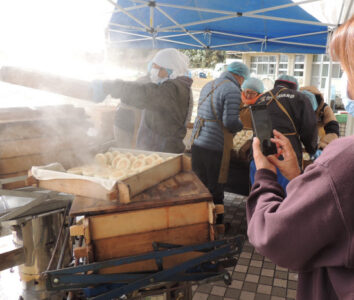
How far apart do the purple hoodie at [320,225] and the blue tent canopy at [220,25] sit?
14.0 feet

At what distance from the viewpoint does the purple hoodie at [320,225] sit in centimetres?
76

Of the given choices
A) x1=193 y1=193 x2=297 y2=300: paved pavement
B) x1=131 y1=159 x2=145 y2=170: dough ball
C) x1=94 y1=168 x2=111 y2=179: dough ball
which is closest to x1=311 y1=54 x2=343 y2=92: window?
x1=193 y1=193 x2=297 y2=300: paved pavement

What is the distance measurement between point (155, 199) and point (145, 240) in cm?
22

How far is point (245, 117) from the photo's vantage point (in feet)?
14.0

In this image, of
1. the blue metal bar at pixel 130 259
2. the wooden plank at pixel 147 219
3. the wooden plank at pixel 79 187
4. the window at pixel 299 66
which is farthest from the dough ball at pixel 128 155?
the window at pixel 299 66

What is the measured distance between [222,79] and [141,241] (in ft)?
8.04

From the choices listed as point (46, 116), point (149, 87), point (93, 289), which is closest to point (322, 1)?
point (149, 87)

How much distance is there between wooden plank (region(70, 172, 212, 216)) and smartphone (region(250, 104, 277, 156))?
0.46 m

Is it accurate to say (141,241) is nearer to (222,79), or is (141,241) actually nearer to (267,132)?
(267,132)

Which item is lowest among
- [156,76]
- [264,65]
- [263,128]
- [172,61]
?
[263,128]

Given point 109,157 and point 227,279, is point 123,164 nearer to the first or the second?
point 109,157

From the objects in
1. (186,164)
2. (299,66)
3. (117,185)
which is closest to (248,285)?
(186,164)

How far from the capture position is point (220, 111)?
11.5ft

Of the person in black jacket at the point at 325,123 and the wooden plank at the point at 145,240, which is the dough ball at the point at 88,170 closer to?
the wooden plank at the point at 145,240
